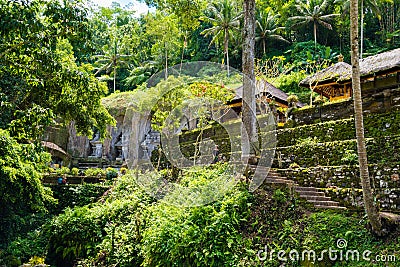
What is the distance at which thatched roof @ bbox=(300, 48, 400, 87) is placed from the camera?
11.6 meters

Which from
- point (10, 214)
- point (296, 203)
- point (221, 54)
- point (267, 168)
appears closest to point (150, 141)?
point (221, 54)

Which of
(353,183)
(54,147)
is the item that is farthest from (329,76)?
(54,147)

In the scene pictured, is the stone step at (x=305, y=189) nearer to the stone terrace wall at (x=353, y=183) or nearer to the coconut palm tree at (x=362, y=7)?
the stone terrace wall at (x=353, y=183)

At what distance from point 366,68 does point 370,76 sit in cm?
31

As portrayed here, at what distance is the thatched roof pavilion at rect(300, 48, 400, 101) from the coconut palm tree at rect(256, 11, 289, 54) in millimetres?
16038

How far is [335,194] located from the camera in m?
7.98

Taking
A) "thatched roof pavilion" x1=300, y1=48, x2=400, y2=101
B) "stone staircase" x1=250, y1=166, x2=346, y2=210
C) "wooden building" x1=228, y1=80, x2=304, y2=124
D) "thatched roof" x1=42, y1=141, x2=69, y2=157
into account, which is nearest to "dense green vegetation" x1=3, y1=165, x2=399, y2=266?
"stone staircase" x1=250, y1=166, x2=346, y2=210

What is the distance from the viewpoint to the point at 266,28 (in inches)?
1223

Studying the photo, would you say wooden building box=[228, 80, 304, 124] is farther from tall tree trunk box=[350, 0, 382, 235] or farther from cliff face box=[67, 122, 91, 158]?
cliff face box=[67, 122, 91, 158]

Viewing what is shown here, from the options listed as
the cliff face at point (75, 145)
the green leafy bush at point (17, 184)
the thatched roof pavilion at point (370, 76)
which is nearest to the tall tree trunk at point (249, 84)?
the thatched roof pavilion at point (370, 76)

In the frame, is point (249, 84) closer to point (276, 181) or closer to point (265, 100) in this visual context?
point (276, 181)

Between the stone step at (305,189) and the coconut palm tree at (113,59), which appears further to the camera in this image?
the coconut palm tree at (113,59)

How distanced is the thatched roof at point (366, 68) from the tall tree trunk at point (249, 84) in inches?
159

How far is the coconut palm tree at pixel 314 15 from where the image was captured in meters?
29.1
